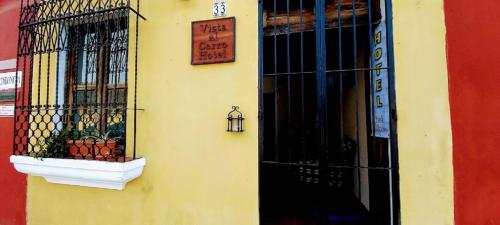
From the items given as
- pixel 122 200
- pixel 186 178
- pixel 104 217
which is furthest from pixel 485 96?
pixel 104 217

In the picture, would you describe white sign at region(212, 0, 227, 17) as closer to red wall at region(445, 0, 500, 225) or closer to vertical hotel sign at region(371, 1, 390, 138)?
vertical hotel sign at region(371, 1, 390, 138)

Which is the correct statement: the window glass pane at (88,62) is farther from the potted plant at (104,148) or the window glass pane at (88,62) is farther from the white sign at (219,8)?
the white sign at (219,8)

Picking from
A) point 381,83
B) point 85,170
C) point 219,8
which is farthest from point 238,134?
point 85,170

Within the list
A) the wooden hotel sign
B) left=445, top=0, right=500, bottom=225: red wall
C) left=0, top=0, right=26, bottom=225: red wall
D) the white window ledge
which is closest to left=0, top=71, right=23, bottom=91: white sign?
left=0, top=0, right=26, bottom=225: red wall

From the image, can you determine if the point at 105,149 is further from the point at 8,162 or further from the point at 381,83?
the point at 381,83

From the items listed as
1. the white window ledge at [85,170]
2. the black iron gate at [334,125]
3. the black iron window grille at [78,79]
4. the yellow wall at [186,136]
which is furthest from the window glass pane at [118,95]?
the black iron gate at [334,125]

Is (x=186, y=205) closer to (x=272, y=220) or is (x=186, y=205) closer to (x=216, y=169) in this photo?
(x=216, y=169)

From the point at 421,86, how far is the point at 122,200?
3.21m

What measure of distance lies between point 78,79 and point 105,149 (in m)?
1.30

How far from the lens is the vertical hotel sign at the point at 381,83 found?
236 cm

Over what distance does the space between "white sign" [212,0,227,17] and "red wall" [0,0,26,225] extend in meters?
2.84

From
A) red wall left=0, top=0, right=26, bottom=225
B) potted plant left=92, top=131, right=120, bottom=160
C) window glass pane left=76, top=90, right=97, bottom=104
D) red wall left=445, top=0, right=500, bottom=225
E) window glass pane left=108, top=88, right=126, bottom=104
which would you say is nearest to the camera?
red wall left=445, top=0, right=500, bottom=225

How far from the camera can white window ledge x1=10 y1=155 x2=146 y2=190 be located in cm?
251

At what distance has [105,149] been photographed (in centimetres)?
269
